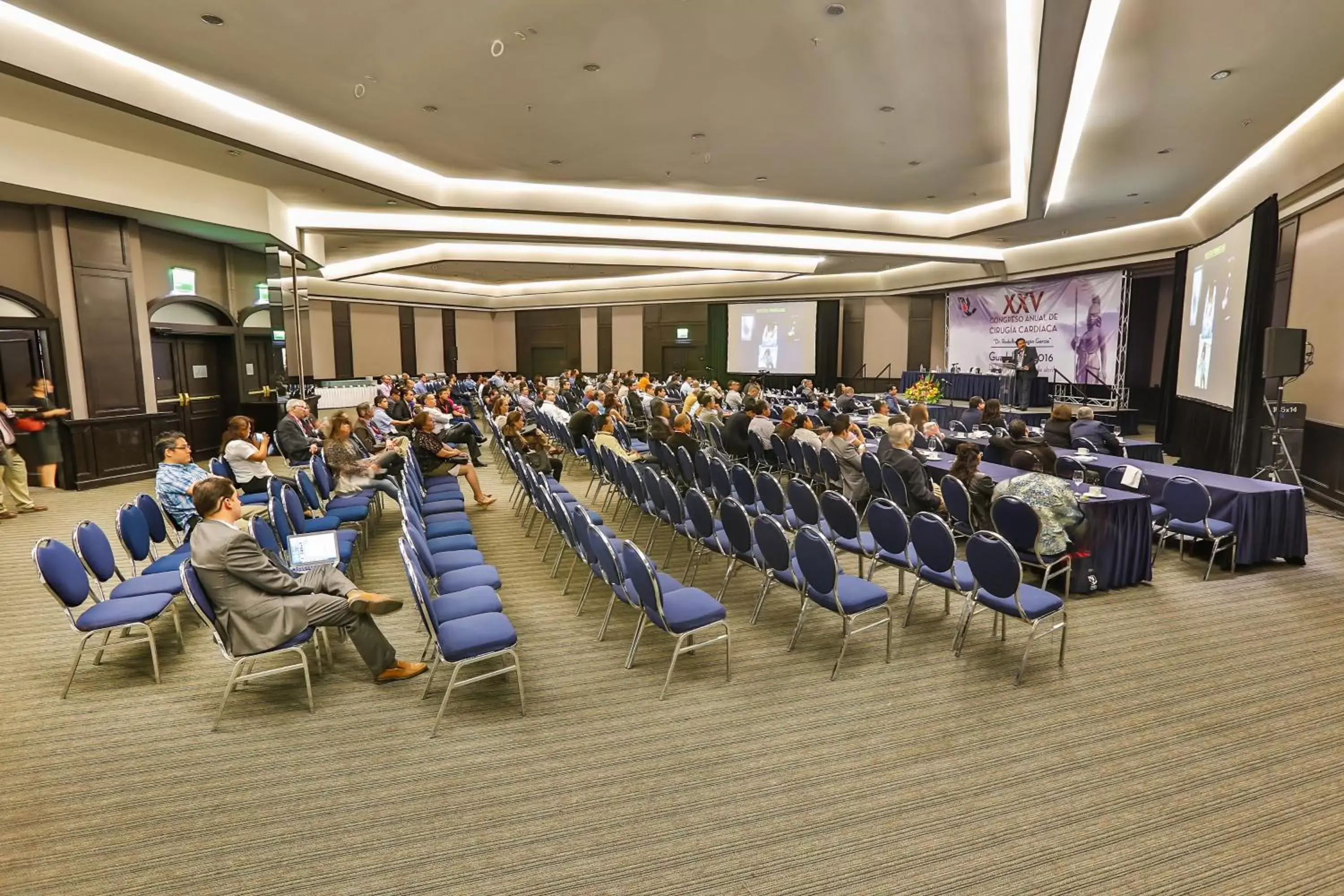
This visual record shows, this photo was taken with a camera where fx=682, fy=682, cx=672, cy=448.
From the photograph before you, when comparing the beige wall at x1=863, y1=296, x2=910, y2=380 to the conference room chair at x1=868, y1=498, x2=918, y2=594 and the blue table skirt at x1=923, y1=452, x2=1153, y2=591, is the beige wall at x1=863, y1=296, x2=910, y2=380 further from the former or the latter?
the conference room chair at x1=868, y1=498, x2=918, y2=594

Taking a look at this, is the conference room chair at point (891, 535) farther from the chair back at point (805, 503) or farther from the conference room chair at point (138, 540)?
the conference room chair at point (138, 540)

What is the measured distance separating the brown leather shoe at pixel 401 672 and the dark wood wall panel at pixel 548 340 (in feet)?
81.0

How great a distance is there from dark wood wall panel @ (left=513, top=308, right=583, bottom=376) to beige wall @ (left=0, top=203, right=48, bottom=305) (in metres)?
19.5

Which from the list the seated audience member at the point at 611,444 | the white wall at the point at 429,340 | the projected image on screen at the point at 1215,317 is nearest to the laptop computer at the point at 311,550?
the seated audience member at the point at 611,444

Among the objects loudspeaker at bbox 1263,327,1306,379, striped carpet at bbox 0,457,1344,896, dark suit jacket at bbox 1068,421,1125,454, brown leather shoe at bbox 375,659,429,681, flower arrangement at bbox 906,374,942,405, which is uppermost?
loudspeaker at bbox 1263,327,1306,379

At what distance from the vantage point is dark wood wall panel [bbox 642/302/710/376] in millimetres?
25734

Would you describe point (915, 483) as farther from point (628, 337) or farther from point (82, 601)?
point (628, 337)

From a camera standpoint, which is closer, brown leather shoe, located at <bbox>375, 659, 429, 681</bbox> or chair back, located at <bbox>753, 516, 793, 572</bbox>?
brown leather shoe, located at <bbox>375, 659, 429, 681</bbox>

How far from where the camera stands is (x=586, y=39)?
5852mm

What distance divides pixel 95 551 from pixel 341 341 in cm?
2226

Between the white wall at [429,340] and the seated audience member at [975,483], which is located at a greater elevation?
the white wall at [429,340]

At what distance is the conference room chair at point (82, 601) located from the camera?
3693 millimetres

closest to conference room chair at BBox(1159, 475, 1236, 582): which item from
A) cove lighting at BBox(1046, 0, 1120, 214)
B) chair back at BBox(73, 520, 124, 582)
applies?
cove lighting at BBox(1046, 0, 1120, 214)

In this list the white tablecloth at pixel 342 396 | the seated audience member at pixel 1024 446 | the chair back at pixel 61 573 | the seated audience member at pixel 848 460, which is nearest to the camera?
the chair back at pixel 61 573
